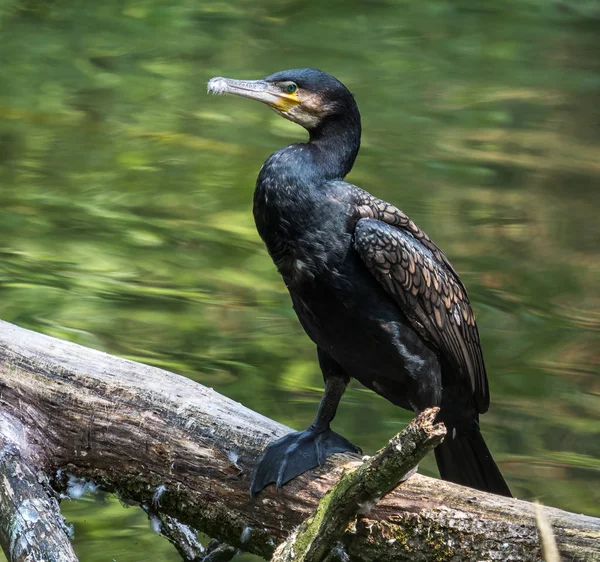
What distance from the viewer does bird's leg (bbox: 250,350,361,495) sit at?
2.84 metres

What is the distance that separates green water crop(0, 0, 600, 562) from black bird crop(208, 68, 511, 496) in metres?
1.19

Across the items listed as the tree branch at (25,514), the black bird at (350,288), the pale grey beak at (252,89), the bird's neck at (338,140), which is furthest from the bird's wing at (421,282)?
the tree branch at (25,514)

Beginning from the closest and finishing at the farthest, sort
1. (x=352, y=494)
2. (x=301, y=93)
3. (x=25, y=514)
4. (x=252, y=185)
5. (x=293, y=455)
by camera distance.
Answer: (x=352, y=494), (x=25, y=514), (x=293, y=455), (x=301, y=93), (x=252, y=185)

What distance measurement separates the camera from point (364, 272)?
2969 mm

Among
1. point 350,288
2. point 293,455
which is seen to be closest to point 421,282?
point 350,288

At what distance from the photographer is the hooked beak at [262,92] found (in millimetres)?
3184

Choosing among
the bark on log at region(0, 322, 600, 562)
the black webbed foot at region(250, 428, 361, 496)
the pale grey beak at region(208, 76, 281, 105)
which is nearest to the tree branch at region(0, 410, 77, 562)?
the bark on log at region(0, 322, 600, 562)

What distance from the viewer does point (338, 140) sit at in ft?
10.4

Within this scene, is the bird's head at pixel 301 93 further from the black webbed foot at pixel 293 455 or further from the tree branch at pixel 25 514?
the tree branch at pixel 25 514

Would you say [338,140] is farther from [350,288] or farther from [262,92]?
[350,288]

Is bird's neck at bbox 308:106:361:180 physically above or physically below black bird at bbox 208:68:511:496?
above

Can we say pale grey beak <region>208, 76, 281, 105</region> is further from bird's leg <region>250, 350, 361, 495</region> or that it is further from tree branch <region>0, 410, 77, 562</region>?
tree branch <region>0, 410, 77, 562</region>

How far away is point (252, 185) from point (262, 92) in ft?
14.4

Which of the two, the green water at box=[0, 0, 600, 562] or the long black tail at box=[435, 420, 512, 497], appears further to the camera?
the green water at box=[0, 0, 600, 562]
